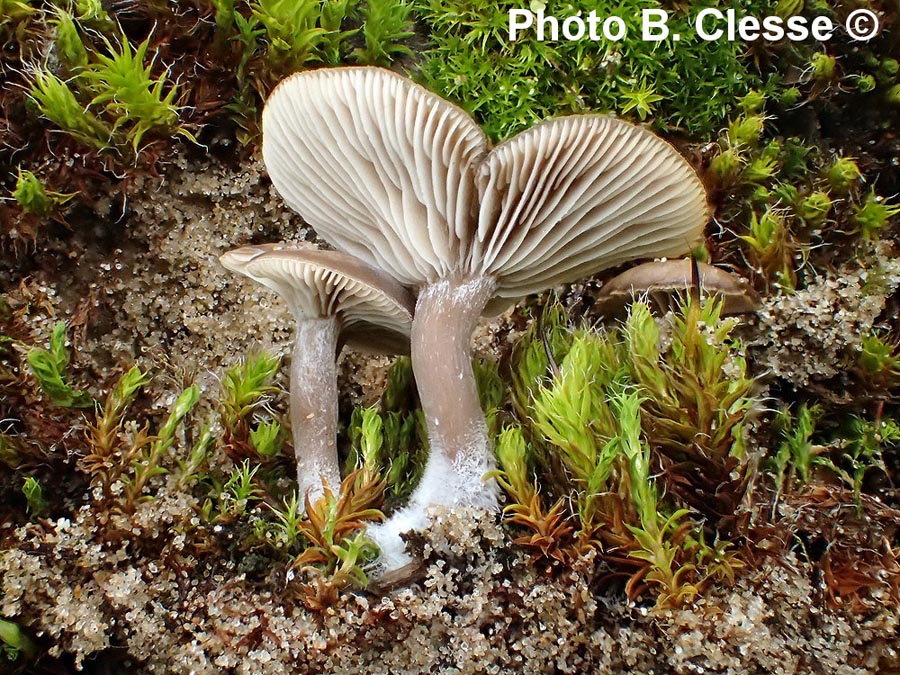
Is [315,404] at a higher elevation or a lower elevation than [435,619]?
higher

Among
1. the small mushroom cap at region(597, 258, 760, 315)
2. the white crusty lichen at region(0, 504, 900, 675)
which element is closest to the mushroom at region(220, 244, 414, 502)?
the white crusty lichen at region(0, 504, 900, 675)

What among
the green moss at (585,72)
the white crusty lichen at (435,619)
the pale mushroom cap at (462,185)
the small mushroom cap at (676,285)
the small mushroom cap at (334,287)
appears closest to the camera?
the white crusty lichen at (435,619)

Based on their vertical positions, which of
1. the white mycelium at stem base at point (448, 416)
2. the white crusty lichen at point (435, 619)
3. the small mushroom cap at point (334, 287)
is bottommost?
the white crusty lichen at point (435, 619)

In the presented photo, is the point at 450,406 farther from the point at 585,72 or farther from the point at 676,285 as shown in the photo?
the point at 585,72

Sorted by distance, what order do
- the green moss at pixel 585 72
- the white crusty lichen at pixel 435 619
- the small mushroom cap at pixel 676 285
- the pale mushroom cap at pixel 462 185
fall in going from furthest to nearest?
1. the green moss at pixel 585 72
2. the small mushroom cap at pixel 676 285
3. the pale mushroom cap at pixel 462 185
4. the white crusty lichen at pixel 435 619

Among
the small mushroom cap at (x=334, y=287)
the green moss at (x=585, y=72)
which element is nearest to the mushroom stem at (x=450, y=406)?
the small mushroom cap at (x=334, y=287)

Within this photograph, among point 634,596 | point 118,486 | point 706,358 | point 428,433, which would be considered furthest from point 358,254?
point 634,596

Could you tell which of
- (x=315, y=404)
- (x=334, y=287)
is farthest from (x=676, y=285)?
(x=315, y=404)

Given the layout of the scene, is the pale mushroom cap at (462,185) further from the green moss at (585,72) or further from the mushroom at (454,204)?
the green moss at (585,72)

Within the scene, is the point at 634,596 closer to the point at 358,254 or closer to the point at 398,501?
the point at 398,501
